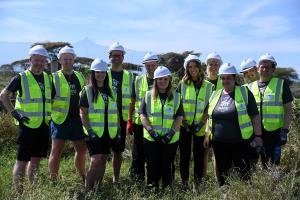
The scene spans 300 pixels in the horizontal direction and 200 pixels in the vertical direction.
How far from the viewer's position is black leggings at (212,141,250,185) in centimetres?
564

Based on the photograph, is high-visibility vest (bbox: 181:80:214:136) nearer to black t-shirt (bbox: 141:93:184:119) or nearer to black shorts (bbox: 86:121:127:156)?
black t-shirt (bbox: 141:93:184:119)

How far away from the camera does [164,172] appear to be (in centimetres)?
595

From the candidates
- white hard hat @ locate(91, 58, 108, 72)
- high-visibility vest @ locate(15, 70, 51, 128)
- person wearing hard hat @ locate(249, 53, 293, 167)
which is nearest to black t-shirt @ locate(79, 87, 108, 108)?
white hard hat @ locate(91, 58, 108, 72)

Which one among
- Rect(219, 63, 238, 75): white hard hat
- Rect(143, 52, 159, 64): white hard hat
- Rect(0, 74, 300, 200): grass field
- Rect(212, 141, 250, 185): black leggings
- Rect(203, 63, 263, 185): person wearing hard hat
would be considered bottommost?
Rect(0, 74, 300, 200): grass field

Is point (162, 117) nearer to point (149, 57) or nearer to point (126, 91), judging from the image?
point (126, 91)

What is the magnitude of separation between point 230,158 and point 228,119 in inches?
24.5

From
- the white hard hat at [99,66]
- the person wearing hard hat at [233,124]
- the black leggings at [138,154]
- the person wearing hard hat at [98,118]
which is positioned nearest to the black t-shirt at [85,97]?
the person wearing hard hat at [98,118]

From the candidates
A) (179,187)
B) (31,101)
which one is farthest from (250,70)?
(31,101)

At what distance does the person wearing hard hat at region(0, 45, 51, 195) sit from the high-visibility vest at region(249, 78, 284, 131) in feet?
10.6

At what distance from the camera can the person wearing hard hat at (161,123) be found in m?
5.79

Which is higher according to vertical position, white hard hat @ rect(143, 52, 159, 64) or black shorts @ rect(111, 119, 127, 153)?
white hard hat @ rect(143, 52, 159, 64)

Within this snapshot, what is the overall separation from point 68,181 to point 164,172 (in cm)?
195

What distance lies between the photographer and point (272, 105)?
5867 mm

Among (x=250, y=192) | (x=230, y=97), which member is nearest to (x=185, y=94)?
(x=230, y=97)
